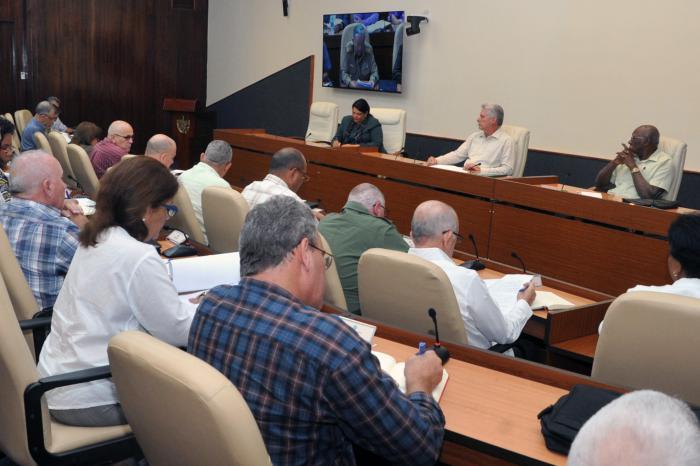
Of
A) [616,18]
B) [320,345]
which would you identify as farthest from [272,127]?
[320,345]

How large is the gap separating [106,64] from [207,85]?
168 cm

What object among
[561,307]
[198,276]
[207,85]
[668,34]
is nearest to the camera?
[198,276]

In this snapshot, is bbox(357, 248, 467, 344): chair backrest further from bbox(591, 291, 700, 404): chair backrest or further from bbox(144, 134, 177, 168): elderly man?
bbox(144, 134, 177, 168): elderly man

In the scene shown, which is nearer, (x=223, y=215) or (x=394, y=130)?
(x=223, y=215)

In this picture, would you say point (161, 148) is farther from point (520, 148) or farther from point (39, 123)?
point (39, 123)

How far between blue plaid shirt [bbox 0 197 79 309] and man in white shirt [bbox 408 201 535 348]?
140 centimetres

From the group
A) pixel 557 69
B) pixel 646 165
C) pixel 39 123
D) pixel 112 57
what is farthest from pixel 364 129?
pixel 112 57

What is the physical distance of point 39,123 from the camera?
8227 mm

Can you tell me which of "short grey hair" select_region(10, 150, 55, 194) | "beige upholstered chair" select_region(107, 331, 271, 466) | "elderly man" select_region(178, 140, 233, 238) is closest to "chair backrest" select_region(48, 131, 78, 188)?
"elderly man" select_region(178, 140, 233, 238)

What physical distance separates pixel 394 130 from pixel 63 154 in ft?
10.7

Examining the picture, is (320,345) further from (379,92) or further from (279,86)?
(279,86)

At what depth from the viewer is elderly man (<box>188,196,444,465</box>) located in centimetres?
149

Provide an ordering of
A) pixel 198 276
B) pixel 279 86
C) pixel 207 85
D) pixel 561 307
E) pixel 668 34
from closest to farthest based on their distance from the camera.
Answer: pixel 198 276
pixel 561 307
pixel 668 34
pixel 279 86
pixel 207 85

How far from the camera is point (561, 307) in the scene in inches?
125
